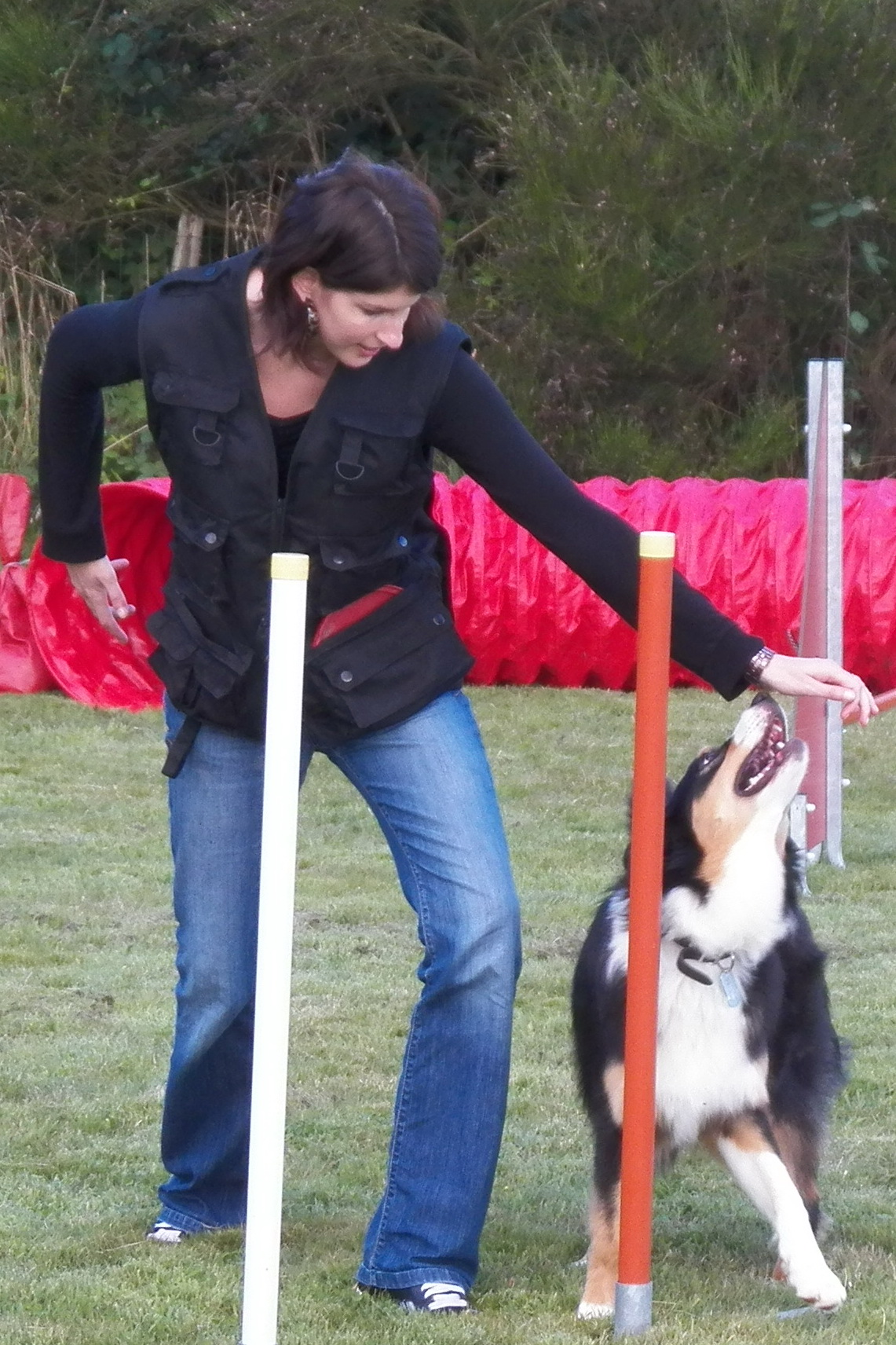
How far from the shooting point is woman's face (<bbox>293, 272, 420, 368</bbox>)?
2557mm

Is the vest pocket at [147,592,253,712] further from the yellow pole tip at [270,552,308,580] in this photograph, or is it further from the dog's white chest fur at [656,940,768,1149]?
the dog's white chest fur at [656,940,768,1149]

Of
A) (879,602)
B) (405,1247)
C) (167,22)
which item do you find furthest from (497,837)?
(167,22)

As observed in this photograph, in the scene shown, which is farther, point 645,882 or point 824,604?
point 824,604

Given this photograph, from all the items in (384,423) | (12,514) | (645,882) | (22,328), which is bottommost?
(645,882)

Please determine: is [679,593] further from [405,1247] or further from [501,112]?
[501,112]

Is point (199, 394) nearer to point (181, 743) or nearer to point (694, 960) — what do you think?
point (181, 743)

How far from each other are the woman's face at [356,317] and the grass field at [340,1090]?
153cm

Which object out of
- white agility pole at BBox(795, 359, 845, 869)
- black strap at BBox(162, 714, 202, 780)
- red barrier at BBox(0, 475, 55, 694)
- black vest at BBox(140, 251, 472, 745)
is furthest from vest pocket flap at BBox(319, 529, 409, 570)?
red barrier at BBox(0, 475, 55, 694)

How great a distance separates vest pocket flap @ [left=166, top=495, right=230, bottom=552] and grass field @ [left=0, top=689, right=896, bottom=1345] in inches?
49.7

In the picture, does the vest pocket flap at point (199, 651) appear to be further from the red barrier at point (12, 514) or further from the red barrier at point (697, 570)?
the red barrier at point (12, 514)

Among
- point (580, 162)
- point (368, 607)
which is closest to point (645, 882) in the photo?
point (368, 607)

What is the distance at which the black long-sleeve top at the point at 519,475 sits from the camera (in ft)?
8.98

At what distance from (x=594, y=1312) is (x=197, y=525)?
1446 mm

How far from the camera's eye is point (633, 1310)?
2.66 m
